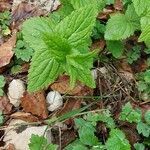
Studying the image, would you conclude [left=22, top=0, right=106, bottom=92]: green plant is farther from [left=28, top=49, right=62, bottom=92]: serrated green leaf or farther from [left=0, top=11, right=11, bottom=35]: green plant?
[left=0, top=11, right=11, bottom=35]: green plant

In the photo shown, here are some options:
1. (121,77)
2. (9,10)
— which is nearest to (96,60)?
(121,77)

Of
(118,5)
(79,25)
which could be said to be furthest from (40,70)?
(118,5)

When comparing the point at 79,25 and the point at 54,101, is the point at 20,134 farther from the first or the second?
the point at 79,25

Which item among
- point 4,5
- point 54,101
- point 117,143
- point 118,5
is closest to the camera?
point 117,143

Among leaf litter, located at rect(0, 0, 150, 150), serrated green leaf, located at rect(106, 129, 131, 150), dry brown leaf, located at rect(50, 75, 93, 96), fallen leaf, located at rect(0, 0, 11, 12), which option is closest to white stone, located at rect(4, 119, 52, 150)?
leaf litter, located at rect(0, 0, 150, 150)

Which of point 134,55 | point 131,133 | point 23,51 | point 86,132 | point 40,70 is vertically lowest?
point 131,133

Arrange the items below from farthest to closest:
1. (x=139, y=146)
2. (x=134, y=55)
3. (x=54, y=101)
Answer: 1. (x=134, y=55)
2. (x=54, y=101)
3. (x=139, y=146)

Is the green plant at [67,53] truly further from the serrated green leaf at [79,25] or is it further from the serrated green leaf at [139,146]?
the serrated green leaf at [139,146]
